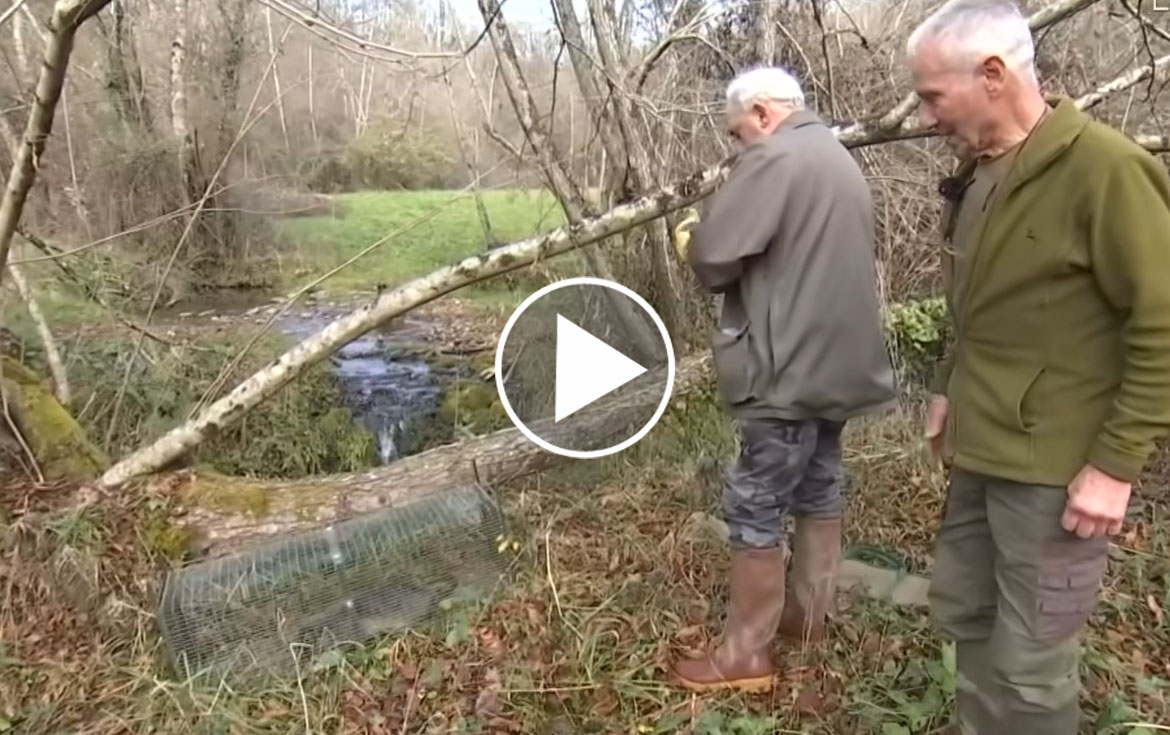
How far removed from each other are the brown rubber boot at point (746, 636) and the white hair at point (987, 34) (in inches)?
59.3

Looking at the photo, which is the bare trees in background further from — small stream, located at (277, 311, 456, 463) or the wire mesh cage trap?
the wire mesh cage trap

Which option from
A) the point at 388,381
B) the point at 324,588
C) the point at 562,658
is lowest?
the point at 388,381

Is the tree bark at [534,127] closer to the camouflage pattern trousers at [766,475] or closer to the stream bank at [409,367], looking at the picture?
the stream bank at [409,367]

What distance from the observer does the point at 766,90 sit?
2572mm

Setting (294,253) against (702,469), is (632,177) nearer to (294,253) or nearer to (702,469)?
(702,469)

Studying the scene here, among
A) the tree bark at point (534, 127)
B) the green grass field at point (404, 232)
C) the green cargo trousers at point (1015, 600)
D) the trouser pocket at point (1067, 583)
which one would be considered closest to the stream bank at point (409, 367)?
the green grass field at point (404, 232)

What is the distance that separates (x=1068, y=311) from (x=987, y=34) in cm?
58

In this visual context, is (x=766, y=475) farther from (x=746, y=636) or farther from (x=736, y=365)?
(x=746, y=636)

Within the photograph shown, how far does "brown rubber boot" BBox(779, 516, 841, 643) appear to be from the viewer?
2.92 m

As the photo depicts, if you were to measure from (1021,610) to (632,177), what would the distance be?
3.45 meters

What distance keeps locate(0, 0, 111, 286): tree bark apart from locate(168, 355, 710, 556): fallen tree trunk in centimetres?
119

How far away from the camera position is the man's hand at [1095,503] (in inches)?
69.8

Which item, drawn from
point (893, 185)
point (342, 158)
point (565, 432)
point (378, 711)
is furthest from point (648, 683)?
point (342, 158)

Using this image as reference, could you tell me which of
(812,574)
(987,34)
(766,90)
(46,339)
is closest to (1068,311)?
(987,34)
